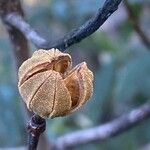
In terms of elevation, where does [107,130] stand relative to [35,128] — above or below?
below

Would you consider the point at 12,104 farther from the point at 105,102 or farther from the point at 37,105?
the point at 37,105

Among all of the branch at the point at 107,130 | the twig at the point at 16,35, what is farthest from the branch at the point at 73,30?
the branch at the point at 107,130

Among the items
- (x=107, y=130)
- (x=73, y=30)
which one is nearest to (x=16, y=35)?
(x=73, y=30)

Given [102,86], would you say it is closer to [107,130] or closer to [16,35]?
[107,130]

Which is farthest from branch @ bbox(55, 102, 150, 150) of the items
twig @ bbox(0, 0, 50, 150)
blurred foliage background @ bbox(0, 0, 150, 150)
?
twig @ bbox(0, 0, 50, 150)

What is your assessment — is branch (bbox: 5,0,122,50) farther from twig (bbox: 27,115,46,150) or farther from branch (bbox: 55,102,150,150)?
branch (bbox: 55,102,150,150)

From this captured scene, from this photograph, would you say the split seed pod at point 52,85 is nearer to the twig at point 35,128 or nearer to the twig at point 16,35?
the twig at point 35,128

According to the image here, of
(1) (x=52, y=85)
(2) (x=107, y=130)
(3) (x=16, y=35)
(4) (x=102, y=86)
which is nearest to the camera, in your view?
(1) (x=52, y=85)
